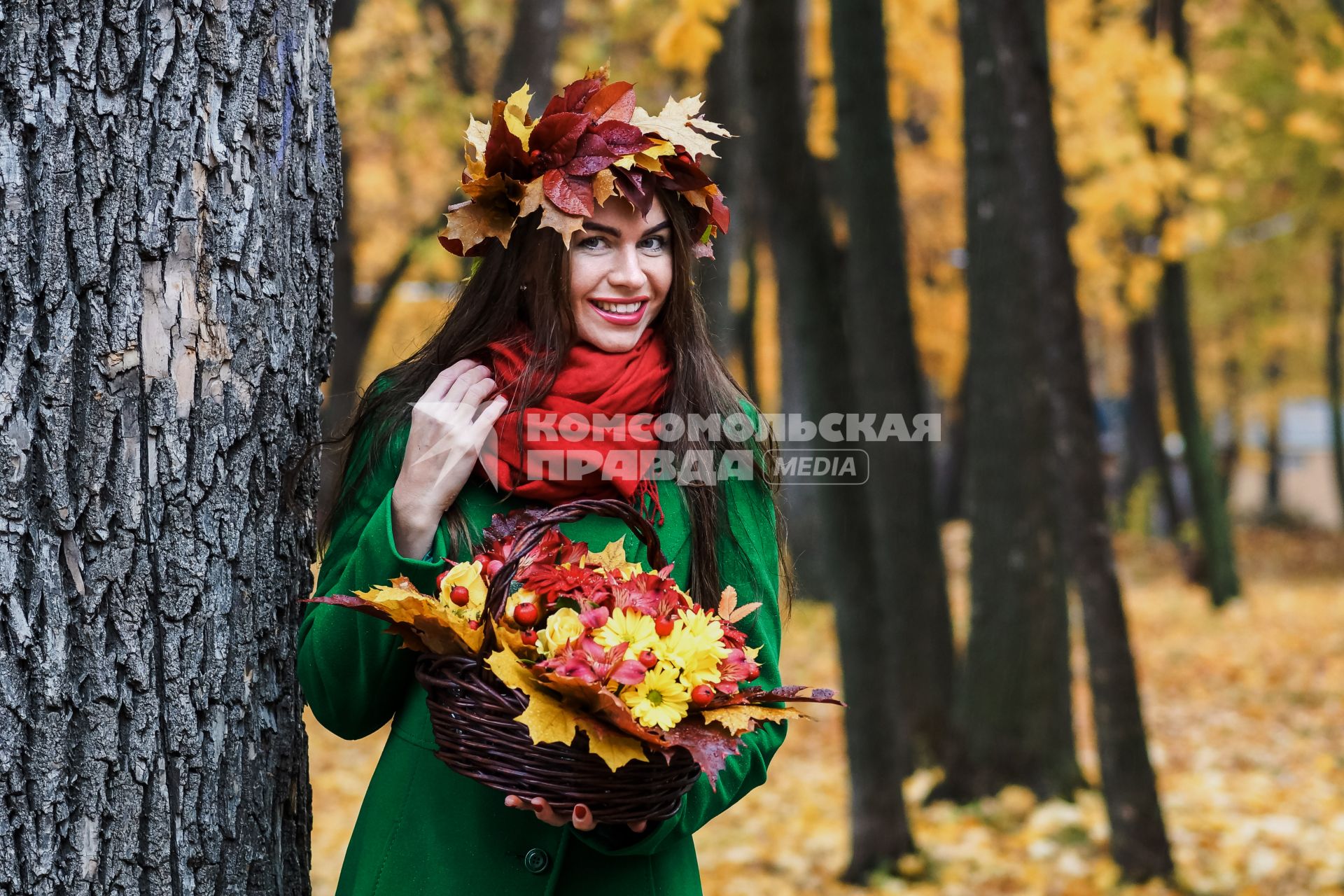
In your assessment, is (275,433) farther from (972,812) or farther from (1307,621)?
(1307,621)

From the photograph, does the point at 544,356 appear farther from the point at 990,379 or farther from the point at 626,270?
the point at 990,379

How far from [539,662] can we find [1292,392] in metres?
22.6

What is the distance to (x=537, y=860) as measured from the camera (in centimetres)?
205

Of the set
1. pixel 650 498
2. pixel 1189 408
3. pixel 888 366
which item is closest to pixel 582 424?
pixel 650 498

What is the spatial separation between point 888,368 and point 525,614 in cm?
469

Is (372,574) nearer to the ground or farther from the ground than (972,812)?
farther from the ground

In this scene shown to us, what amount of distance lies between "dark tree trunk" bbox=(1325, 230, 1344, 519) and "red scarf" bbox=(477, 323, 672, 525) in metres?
13.2

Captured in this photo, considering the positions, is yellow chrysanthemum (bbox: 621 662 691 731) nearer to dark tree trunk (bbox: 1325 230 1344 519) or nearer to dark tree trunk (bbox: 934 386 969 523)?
dark tree trunk (bbox: 1325 230 1344 519)

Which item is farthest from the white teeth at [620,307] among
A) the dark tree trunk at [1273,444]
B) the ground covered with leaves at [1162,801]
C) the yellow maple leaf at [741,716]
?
the dark tree trunk at [1273,444]

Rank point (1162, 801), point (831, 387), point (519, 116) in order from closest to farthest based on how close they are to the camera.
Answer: point (519, 116) → point (831, 387) → point (1162, 801)

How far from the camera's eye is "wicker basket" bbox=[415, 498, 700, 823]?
1.73 metres

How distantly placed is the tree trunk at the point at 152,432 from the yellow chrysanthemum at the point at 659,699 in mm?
734

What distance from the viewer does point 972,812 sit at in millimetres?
6297

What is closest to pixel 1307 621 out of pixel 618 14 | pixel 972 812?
pixel 972 812
